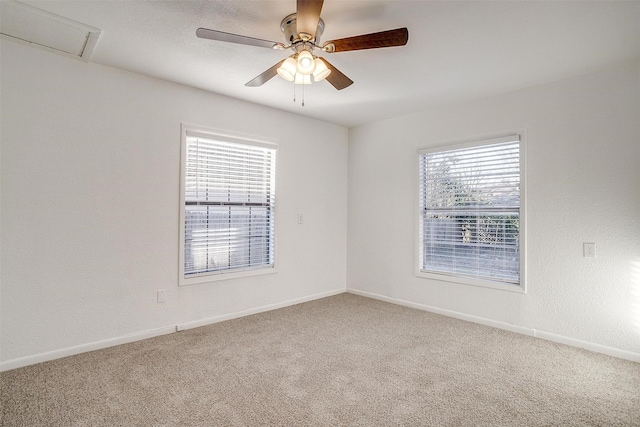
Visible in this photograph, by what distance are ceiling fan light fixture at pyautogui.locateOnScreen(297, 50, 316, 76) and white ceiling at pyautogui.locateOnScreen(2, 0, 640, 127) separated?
0.94 feet

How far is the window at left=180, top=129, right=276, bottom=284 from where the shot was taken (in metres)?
3.41

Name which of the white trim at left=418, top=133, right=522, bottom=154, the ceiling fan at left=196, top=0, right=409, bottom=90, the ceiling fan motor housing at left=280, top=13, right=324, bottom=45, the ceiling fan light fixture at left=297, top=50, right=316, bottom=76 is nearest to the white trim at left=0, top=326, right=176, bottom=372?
the ceiling fan at left=196, top=0, right=409, bottom=90

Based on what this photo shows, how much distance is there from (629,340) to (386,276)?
7.80 ft

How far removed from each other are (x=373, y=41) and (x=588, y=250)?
2.63 meters

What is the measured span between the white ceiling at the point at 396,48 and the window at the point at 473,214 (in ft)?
2.19

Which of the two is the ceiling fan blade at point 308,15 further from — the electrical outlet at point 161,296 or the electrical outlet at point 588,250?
the electrical outlet at point 588,250

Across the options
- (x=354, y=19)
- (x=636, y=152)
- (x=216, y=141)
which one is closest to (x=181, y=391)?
(x=216, y=141)

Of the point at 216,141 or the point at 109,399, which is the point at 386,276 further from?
the point at 109,399

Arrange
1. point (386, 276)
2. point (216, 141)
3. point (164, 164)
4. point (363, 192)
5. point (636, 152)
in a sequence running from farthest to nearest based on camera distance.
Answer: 1. point (363, 192)
2. point (386, 276)
3. point (216, 141)
4. point (164, 164)
5. point (636, 152)

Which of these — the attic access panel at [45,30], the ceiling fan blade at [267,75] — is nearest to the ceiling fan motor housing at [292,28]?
the ceiling fan blade at [267,75]

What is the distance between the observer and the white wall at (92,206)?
2486 millimetres

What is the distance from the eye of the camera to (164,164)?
126 inches

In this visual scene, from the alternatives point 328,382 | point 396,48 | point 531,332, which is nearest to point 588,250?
point 531,332

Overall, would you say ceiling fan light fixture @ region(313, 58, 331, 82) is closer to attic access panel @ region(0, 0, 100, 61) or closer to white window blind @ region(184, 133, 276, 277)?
attic access panel @ region(0, 0, 100, 61)
